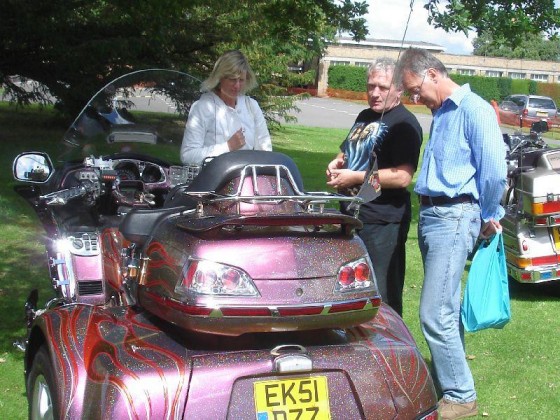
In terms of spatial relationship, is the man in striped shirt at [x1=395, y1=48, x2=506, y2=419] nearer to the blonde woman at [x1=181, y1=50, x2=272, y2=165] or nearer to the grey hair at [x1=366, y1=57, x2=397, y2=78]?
the grey hair at [x1=366, y1=57, x2=397, y2=78]

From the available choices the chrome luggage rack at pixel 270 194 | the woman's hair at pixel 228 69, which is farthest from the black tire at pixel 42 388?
the woman's hair at pixel 228 69

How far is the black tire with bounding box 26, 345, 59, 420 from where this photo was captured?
313 centimetres

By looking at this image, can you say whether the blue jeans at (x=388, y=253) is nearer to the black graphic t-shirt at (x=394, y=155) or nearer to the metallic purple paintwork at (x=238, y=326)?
the black graphic t-shirt at (x=394, y=155)

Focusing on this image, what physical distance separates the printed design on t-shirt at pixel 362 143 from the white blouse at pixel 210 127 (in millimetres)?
629

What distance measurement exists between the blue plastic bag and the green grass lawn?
70cm

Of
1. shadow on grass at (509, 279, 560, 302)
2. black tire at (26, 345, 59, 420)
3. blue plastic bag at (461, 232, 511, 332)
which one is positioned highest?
blue plastic bag at (461, 232, 511, 332)

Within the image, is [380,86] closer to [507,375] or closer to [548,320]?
[507,375]

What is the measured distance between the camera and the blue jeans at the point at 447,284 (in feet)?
14.2

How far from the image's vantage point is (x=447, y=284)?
4332 mm

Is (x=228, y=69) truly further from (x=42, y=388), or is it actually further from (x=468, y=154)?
(x=42, y=388)

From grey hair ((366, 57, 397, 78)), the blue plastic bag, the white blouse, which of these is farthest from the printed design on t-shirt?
the blue plastic bag

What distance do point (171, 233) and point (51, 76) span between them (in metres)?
12.2

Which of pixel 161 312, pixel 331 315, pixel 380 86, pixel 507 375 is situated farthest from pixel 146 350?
pixel 507 375

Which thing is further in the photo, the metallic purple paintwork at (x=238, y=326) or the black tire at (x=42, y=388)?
the black tire at (x=42, y=388)
